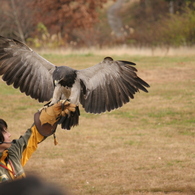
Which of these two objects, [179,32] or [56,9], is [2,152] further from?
[56,9]

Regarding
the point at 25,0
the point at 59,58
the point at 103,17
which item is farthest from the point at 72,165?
the point at 103,17

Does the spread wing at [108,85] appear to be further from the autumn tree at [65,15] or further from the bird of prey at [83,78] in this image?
the autumn tree at [65,15]

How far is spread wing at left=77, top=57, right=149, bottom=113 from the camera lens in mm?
6207

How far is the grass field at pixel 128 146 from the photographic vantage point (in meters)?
6.31

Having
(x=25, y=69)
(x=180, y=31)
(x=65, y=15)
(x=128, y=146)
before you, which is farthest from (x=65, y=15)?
(x=25, y=69)

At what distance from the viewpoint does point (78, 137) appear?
9.26m

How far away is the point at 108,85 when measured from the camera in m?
6.43

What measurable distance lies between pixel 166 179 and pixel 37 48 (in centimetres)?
2079

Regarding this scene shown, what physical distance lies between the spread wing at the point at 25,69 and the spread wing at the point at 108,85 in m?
0.55

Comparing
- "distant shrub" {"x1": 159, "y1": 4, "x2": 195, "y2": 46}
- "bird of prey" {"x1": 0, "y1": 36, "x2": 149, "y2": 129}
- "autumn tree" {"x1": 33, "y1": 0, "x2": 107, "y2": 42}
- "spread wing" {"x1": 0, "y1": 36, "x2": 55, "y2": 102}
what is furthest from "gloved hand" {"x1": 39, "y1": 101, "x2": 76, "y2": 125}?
"autumn tree" {"x1": 33, "y1": 0, "x2": 107, "y2": 42}

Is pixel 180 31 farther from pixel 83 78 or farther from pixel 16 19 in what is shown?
pixel 83 78

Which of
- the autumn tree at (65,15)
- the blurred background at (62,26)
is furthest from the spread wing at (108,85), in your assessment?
the autumn tree at (65,15)

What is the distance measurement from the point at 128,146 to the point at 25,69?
9.54ft

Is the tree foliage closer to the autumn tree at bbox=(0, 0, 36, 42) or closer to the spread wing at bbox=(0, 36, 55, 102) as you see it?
the autumn tree at bbox=(0, 0, 36, 42)
